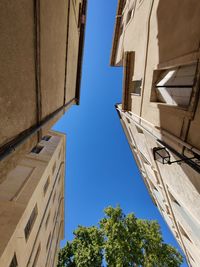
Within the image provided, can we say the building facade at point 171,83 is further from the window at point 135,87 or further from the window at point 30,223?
the window at point 30,223

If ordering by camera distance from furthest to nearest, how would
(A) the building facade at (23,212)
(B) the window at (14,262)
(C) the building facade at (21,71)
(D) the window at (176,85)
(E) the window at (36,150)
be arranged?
(E) the window at (36,150) < (B) the window at (14,262) < (A) the building facade at (23,212) < (D) the window at (176,85) < (C) the building facade at (21,71)

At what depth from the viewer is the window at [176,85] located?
4.22m

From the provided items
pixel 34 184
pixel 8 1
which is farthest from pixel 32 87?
pixel 34 184

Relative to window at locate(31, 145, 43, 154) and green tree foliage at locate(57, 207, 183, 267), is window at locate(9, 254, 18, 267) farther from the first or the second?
green tree foliage at locate(57, 207, 183, 267)

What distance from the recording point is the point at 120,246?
13914mm

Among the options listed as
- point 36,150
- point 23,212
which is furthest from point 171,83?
point 36,150

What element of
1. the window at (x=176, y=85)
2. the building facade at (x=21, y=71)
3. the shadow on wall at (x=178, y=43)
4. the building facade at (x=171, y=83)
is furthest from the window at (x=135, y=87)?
the building facade at (x=21, y=71)

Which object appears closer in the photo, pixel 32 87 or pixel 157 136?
pixel 32 87

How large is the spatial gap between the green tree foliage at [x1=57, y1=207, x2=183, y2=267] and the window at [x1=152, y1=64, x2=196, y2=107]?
13.7 meters

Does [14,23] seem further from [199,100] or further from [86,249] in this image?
[86,249]

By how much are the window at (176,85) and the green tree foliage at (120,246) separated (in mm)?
13708

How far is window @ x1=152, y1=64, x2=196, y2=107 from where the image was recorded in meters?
4.22

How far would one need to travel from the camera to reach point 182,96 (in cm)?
458

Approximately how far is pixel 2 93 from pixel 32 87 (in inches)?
47.3
